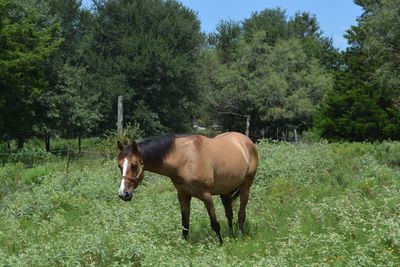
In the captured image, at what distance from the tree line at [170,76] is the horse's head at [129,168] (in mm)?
15119

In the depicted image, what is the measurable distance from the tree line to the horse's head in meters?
15.1

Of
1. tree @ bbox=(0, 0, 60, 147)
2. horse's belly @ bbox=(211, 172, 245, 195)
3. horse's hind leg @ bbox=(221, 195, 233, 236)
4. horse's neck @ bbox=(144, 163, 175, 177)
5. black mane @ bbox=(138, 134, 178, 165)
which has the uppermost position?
tree @ bbox=(0, 0, 60, 147)

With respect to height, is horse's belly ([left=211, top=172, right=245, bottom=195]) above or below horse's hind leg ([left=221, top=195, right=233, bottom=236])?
above

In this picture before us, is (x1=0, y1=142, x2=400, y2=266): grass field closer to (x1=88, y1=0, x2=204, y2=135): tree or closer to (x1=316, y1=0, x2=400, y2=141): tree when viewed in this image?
(x1=316, y1=0, x2=400, y2=141): tree

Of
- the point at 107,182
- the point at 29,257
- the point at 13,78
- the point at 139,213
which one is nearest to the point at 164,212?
the point at 139,213

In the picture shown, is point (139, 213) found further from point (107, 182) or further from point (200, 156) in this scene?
point (107, 182)

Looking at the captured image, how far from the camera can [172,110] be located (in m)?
35.6

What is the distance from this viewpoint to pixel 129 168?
673 centimetres

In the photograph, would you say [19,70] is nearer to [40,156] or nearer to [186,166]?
[40,156]

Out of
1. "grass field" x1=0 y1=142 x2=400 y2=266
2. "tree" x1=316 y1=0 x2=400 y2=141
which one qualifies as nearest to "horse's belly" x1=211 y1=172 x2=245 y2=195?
"grass field" x1=0 y1=142 x2=400 y2=266

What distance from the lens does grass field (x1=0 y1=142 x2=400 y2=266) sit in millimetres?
5625

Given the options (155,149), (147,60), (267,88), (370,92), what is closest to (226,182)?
(155,149)

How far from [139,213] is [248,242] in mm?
2558

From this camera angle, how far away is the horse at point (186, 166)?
680cm
